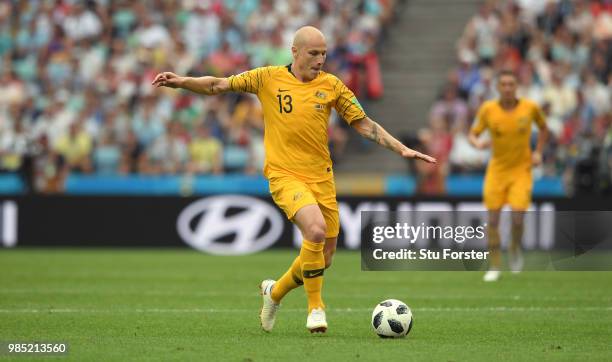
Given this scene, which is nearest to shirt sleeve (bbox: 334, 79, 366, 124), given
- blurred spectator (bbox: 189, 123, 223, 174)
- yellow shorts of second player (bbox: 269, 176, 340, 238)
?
yellow shorts of second player (bbox: 269, 176, 340, 238)

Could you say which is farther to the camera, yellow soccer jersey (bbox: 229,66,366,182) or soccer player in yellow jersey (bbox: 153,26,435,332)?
yellow soccer jersey (bbox: 229,66,366,182)

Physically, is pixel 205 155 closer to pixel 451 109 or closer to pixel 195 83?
pixel 451 109

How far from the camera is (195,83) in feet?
34.4

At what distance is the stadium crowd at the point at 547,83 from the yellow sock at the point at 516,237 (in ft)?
15.8

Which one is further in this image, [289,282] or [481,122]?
[481,122]

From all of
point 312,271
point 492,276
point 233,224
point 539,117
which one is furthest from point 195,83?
point 233,224

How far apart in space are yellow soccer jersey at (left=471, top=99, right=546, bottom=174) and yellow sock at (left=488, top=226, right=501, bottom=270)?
0.90m

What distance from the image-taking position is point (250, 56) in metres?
26.5

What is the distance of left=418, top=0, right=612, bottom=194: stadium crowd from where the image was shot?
890 inches

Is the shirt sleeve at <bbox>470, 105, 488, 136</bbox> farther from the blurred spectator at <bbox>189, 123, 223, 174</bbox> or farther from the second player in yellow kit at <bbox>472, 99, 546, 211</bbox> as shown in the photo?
the blurred spectator at <bbox>189, 123, 223, 174</bbox>

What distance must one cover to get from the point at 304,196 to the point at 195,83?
1.35 m

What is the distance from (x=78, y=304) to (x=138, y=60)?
577 inches

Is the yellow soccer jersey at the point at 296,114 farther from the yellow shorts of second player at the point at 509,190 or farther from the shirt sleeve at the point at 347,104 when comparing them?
the yellow shorts of second player at the point at 509,190

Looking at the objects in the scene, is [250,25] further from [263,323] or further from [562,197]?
[263,323]
